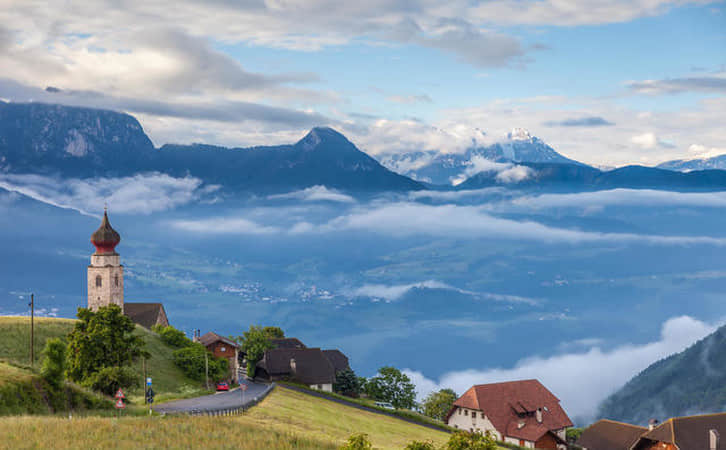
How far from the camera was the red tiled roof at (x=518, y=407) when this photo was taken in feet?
292

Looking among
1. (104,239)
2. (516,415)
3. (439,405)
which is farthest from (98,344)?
(439,405)

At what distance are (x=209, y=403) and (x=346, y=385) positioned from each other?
4274 cm

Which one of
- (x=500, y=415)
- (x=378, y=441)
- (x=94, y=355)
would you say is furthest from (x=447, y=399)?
(x=94, y=355)

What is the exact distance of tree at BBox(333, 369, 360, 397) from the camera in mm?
102812

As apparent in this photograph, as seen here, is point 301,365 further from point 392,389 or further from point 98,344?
point 98,344

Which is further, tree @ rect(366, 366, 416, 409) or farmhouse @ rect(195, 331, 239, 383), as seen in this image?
tree @ rect(366, 366, 416, 409)

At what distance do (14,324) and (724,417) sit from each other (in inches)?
3615

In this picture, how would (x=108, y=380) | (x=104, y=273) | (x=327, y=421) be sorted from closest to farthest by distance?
(x=108, y=380), (x=327, y=421), (x=104, y=273)

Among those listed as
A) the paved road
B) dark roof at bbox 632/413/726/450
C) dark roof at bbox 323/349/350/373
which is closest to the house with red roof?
dark roof at bbox 632/413/726/450

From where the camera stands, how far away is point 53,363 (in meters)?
47.0

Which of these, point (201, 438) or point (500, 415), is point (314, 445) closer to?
point (201, 438)

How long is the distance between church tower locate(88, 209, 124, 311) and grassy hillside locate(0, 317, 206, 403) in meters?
8.03

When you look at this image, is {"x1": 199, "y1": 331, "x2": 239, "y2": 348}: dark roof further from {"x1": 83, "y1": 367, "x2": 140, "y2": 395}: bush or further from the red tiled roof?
{"x1": 83, "y1": 367, "x2": 140, "y2": 395}: bush

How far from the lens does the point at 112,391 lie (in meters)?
56.7
